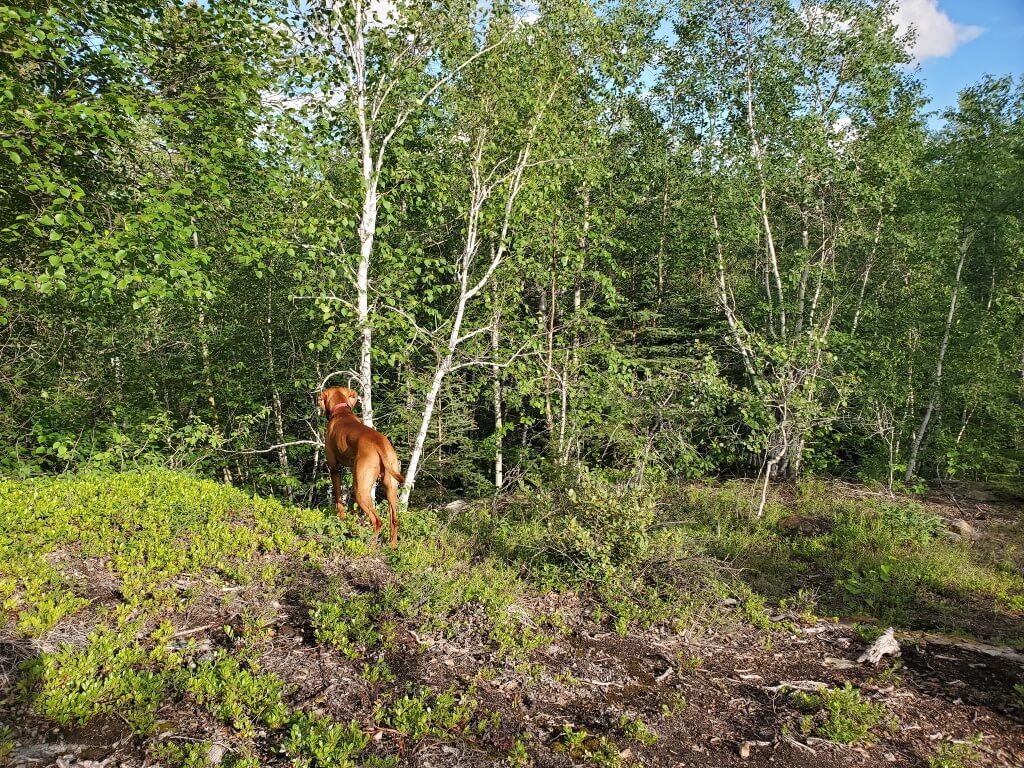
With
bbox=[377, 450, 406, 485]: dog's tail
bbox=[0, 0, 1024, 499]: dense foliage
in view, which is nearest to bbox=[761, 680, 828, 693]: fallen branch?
bbox=[0, 0, 1024, 499]: dense foliage

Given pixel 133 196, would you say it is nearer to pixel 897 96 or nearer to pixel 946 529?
pixel 946 529

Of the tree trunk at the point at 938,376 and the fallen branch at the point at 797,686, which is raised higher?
the tree trunk at the point at 938,376

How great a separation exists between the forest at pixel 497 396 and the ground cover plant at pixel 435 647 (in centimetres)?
4

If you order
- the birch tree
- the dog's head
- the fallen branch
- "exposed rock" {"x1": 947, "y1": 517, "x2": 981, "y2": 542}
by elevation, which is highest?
the birch tree

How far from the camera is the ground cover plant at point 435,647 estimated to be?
3.59m

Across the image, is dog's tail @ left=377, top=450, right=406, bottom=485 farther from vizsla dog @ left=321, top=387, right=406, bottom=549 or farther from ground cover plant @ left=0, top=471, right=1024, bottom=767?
ground cover plant @ left=0, top=471, right=1024, bottom=767

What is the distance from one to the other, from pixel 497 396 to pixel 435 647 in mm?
8182

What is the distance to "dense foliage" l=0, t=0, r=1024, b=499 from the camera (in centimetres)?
711

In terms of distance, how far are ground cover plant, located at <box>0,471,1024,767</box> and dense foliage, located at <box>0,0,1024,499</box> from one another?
3.78 ft

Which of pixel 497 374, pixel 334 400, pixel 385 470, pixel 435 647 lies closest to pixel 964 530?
Answer: pixel 497 374

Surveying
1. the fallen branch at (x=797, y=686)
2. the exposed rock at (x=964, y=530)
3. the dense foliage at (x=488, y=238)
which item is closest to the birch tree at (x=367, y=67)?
the dense foliage at (x=488, y=238)

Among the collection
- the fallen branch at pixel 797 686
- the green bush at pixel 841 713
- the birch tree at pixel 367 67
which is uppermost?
the birch tree at pixel 367 67

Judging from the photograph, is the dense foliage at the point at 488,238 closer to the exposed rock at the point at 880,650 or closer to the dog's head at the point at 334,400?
the dog's head at the point at 334,400

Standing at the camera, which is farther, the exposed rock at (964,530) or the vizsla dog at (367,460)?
the exposed rock at (964,530)
